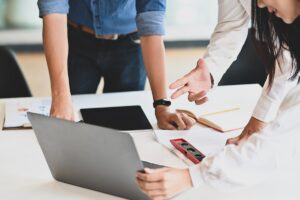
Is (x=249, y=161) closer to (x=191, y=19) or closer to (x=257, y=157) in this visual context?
(x=257, y=157)

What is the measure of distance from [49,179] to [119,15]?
887mm

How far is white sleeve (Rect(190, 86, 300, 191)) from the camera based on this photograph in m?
1.06

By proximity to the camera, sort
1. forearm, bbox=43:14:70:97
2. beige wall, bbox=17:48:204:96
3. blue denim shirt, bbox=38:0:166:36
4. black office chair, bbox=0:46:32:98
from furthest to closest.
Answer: beige wall, bbox=17:48:204:96 < black office chair, bbox=0:46:32:98 < blue denim shirt, bbox=38:0:166:36 < forearm, bbox=43:14:70:97

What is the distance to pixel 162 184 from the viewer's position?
1077mm

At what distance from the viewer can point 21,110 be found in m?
1.82

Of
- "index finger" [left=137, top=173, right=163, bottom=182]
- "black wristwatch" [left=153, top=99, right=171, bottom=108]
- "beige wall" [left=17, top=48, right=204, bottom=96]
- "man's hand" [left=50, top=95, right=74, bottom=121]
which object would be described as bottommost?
"beige wall" [left=17, top=48, right=204, bottom=96]

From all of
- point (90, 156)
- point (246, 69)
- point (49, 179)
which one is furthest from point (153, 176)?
point (246, 69)

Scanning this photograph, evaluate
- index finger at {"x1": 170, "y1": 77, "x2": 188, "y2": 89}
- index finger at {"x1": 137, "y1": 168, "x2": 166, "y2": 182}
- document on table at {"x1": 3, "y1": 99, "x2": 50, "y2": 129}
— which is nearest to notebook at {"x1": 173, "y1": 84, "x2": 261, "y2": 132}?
index finger at {"x1": 170, "y1": 77, "x2": 188, "y2": 89}

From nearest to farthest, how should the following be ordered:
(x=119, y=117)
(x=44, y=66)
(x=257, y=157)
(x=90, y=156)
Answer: (x=257, y=157) → (x=90, y=156) → (x=119, y=117) → (x=44, y=66)

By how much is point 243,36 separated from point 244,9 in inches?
4.2

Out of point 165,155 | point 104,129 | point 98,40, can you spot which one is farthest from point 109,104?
point 104,129

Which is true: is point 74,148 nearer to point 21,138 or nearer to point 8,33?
point 21,138

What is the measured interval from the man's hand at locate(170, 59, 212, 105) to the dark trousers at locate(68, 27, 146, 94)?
0.56 meters

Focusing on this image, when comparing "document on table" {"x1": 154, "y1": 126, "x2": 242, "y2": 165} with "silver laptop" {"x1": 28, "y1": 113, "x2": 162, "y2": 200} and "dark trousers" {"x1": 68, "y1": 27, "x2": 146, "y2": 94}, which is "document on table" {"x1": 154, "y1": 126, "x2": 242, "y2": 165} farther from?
"dark trousers" {"x1": 68, "y1": 27, "x2": 146, "y2": 94}
